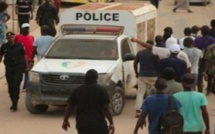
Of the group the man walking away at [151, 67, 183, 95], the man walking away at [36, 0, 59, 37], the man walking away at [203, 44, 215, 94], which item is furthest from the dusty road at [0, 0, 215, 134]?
the man walking away at [36, 0, 59, 37]

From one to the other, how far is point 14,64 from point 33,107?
3.31 ft

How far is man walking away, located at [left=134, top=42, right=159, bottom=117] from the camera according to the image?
14.1 metres

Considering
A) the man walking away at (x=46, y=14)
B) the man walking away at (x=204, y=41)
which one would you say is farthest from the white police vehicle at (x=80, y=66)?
the man walking away at (x=46, y=14)

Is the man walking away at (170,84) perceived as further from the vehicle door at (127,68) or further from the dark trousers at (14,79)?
the dark trousers at (14,79)

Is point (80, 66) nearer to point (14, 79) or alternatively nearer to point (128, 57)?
point (128, 57)

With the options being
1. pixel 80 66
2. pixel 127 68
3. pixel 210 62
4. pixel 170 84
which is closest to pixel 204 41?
pixel 210 62

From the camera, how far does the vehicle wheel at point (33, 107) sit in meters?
14.9

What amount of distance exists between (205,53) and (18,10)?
11.5 m

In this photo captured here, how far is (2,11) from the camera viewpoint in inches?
887

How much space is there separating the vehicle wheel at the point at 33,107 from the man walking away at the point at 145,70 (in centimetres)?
196

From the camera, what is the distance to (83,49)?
15.5 metres

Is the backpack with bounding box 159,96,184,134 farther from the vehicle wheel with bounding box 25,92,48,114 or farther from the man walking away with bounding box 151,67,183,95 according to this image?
the vehicle wheel with bounding box 25,92,48,114

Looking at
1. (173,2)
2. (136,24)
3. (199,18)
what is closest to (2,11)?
(136,24)

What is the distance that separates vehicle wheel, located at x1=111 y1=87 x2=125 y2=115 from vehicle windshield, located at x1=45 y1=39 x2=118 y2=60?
793mm
